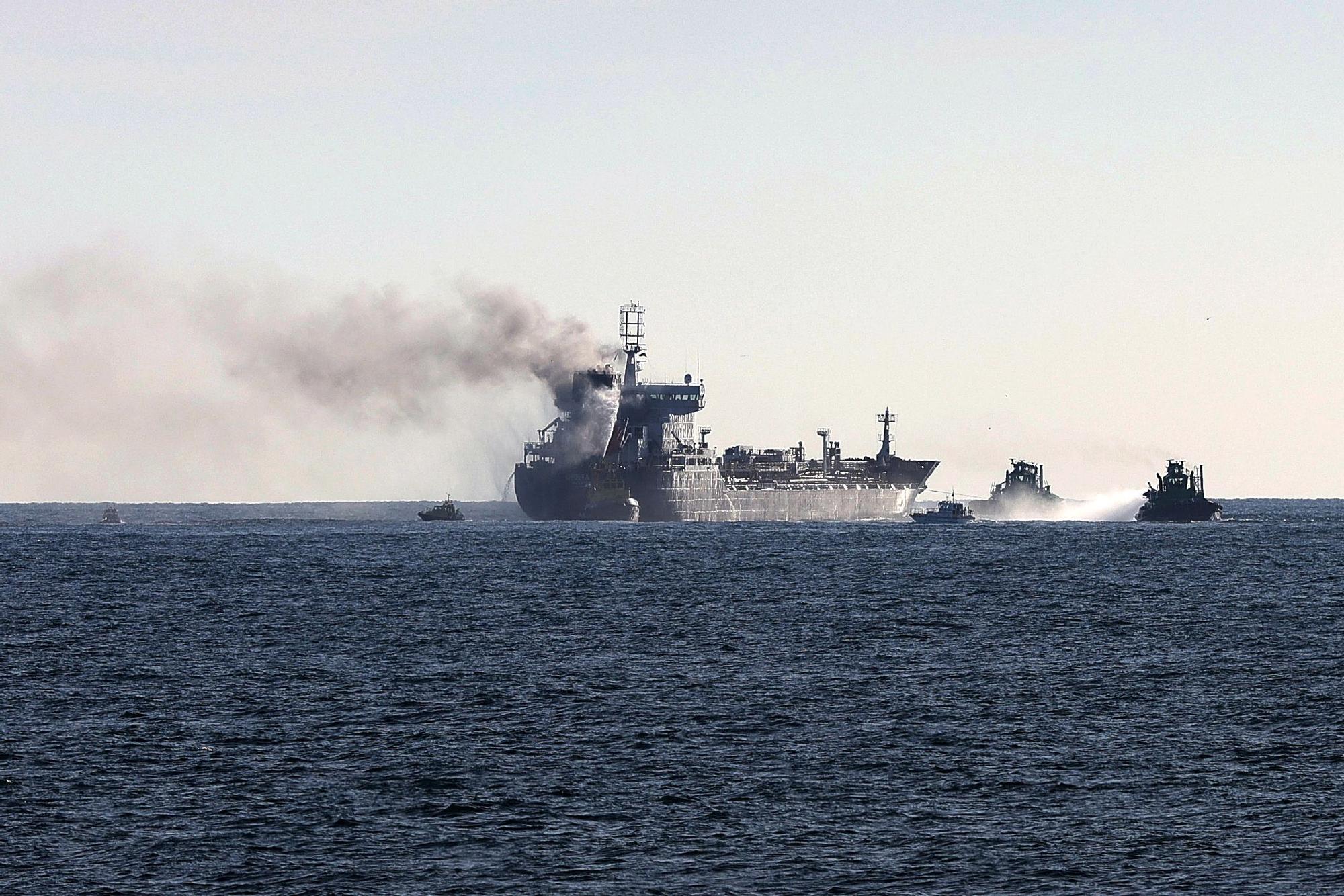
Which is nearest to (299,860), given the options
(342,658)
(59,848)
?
(59,848)

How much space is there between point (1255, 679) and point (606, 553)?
84080 millimetres

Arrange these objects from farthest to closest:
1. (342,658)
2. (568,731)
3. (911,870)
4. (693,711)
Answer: (342,658) → (693,711) → (568,731) → (911,870)

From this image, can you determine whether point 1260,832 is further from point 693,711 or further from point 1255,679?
point 1255,679

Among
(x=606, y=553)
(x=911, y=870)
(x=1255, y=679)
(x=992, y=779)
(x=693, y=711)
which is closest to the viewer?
(x=911, y=870)

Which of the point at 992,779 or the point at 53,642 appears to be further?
the point at 53,642

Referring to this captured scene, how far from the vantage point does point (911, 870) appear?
30.4 m

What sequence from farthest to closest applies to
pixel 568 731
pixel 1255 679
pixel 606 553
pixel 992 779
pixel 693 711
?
1. pixel 606 553
2. pixel 1255 679
3. pixel 693 711
4. pixel 568 731
5. pixel 992 779

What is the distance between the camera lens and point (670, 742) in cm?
4369

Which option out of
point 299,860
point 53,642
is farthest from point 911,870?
point 53,642

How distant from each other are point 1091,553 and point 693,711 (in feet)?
332

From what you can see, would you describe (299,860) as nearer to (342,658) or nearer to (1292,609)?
(342,658)

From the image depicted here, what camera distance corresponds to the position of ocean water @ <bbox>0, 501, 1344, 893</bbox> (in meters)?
31.0

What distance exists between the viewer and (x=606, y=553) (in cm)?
13662

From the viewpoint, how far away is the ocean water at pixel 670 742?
31.0 m
